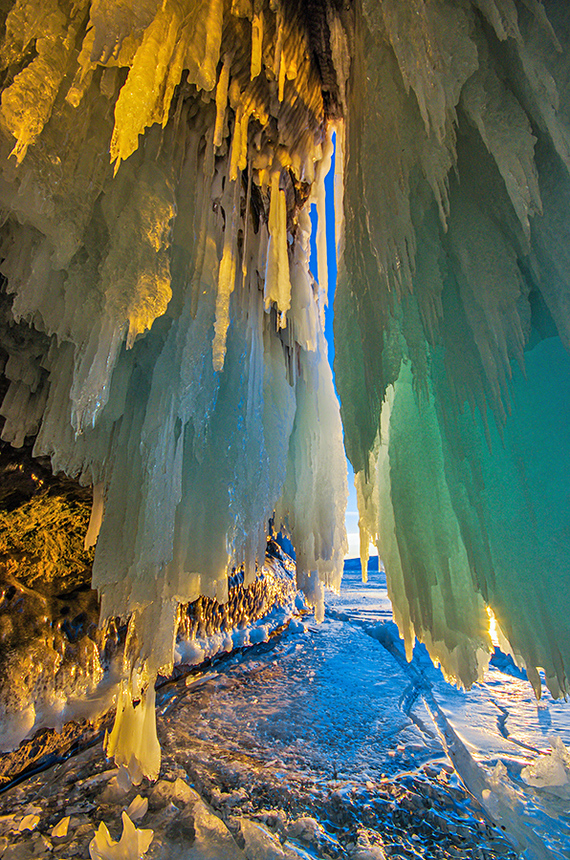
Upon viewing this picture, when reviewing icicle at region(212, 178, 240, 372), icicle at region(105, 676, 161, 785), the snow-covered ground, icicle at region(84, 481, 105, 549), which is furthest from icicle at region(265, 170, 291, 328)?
the snow-covered ground

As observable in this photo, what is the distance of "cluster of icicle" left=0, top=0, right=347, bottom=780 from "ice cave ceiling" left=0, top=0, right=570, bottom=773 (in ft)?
0.04

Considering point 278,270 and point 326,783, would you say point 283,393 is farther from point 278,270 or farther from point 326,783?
point 326,783

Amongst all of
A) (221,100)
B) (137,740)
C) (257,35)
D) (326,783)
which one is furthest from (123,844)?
(257,35)

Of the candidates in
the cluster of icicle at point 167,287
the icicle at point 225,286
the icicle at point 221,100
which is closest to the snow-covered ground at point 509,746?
the cluster of icicle at point 167,287

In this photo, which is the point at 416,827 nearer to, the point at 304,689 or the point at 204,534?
the point at 204,534

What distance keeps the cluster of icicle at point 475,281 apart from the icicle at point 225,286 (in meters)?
0.62

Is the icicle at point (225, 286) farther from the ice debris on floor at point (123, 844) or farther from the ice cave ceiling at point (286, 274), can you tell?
the ice debris on floor at point (123, 844)

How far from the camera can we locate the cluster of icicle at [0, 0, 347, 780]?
131cm

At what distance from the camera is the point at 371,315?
159 centimetres

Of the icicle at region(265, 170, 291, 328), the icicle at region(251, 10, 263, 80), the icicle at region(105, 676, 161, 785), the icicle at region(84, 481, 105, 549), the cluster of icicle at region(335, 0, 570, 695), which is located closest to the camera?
the cluster of icicle at region(335, 0, 570, 695)

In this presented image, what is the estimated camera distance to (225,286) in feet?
6.06

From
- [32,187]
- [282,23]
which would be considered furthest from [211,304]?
[282,23]

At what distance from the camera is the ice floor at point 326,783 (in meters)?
1.69

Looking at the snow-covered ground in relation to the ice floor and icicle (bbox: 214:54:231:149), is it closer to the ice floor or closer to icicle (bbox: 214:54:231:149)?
the ice floor
